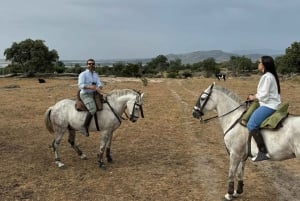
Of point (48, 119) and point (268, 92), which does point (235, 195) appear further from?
point (48, 119)

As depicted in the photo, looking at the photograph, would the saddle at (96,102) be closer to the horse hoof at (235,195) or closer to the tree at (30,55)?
the horse hoof at (235,195)

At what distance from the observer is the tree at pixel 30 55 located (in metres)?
46.7

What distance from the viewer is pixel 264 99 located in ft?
19.8

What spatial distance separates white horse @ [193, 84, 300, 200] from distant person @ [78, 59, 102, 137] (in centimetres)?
257

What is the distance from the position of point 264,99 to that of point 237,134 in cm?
82

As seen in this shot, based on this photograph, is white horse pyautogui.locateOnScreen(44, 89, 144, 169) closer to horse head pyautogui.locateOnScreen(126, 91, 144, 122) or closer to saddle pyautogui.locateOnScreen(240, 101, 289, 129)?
horse head pyautogui.locateOnScreen(126, 91, 144, 122)

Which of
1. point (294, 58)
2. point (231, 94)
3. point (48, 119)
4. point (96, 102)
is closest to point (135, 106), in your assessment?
point (96, 102)

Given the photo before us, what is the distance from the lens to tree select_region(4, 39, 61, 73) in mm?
46688

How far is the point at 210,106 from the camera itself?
23.1 feet

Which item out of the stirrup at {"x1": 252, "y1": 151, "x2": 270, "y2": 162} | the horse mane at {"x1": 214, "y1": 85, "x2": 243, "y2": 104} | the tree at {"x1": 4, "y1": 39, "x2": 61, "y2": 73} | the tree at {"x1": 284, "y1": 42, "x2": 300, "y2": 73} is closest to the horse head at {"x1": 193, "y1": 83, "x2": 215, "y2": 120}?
the horse mane at {"x1": 214, "y1": 85, "x2": 243, "y2": 104}

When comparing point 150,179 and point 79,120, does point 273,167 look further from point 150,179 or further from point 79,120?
→ point 79,120

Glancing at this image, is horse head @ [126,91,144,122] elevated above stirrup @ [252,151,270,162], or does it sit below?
above

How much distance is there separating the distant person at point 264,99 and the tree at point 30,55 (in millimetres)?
43297

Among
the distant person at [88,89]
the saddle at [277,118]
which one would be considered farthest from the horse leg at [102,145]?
the saddle at [277,118]
